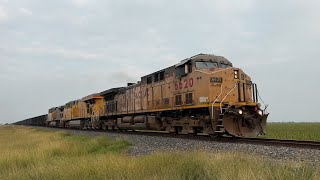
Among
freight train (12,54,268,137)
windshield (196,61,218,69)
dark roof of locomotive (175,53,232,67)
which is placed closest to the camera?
freight train (12,54,268,137)

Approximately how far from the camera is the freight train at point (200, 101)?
42.9 feet

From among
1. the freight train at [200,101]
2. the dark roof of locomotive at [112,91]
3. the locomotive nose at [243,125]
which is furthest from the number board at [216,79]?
the dark roof of locomotive at [112,91]

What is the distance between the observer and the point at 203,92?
14.0 m

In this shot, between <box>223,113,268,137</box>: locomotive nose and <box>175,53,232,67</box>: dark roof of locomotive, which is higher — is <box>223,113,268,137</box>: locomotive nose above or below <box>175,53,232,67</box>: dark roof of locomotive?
below

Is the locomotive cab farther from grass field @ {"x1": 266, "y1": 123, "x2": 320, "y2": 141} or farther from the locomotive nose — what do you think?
grass field @ {"x1": 266, "y1": 123, "x2": 320, "y2": 141}

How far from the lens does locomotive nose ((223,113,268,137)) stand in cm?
1275

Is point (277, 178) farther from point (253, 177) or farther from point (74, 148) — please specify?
point (74, 148)

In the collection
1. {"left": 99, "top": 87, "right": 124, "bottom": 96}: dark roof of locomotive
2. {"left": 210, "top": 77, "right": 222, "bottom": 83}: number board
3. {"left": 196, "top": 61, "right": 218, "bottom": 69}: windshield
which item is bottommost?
{"left": 210, "top": 77, "right": 222, "bottom": 83}: number board

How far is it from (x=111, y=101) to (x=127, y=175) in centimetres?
2141

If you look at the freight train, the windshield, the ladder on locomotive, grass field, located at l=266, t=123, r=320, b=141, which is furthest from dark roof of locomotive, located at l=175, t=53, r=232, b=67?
grass field, located at l=266, t=123, r=320, b=141

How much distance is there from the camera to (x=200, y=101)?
14.0m

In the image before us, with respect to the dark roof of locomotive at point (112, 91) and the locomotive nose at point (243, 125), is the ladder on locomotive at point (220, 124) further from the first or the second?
the dark roof of locomotive at point (112, 91)

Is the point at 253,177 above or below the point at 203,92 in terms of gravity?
below

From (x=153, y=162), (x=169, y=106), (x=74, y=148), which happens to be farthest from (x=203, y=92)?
(x=153, y=162)
